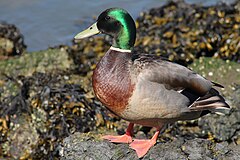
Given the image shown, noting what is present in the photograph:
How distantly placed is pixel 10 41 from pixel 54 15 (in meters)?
1.92

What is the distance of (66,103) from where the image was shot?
6324 mm

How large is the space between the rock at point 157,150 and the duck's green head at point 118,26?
78cm

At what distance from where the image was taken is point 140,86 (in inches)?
181

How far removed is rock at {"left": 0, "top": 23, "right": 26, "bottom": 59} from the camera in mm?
7883

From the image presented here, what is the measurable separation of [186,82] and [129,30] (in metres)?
0.59

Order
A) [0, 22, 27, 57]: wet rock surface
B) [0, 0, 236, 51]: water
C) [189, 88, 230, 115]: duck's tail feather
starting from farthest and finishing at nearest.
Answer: [0, 0, 236, 51]: water → [0, 22, 27, 57]: wet rock surface → [189, 88, 230, 115]: duck's tail feather

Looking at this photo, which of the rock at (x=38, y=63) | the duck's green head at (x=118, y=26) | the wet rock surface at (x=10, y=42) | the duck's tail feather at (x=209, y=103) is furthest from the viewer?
the wet rock surface at (x=10, y=42)

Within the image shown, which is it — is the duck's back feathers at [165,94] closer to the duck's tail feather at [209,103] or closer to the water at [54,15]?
the duck's tail feather at [209,103]

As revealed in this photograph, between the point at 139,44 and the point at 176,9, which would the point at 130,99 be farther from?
the point at 176,9

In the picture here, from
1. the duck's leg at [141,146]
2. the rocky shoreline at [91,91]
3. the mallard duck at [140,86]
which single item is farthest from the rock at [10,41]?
the duck's leg at [141,146]

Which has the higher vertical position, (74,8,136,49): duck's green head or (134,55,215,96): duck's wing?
(74,8,136,49): duck's green head

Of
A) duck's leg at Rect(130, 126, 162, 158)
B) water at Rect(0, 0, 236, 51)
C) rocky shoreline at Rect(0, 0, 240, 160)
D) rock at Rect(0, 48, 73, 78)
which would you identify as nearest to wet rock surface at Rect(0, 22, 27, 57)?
rocky shoreline at Rect(0, 0, 240, 160)

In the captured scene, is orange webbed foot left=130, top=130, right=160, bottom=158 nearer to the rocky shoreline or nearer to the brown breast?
the rocky shoreline

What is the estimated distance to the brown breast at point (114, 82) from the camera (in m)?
4.60
